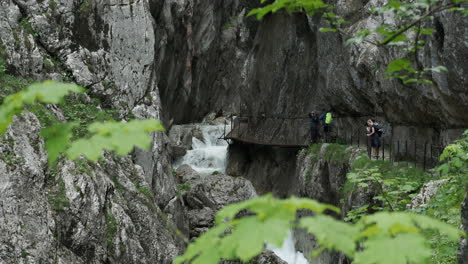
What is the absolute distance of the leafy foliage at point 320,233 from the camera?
4.58ft

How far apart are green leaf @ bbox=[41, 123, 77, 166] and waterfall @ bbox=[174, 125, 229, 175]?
2662 cm

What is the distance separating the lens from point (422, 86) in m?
12.6

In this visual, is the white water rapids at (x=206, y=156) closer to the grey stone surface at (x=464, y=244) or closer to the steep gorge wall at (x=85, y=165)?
the steep gorge wall at (x=85, y=165)

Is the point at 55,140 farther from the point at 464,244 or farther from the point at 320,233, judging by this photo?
the point at 464,244

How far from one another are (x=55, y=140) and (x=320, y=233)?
3.82 feet

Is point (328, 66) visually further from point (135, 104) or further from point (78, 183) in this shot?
point (78, 183)

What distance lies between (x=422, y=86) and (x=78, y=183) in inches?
404

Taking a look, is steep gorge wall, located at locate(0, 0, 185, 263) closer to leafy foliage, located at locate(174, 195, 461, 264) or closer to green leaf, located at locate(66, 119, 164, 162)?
green leaf, located at locate(66, 119, 164, 162)

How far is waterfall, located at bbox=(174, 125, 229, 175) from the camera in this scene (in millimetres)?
29922

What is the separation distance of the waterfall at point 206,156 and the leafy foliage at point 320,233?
26.9m

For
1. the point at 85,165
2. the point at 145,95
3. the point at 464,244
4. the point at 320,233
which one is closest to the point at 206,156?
the point at 145,95

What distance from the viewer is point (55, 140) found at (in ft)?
5.79

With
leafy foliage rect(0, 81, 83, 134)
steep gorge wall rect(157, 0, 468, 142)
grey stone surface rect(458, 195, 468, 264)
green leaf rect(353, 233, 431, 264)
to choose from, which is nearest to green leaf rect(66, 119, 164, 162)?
leafy foliage rect(0, 81, 83, 134)

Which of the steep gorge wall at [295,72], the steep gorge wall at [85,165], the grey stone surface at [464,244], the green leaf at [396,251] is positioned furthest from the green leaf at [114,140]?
the steep gorge wall at [295,72]
